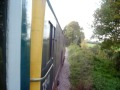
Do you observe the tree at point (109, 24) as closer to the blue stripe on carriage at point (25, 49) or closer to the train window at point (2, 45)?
the blue stripe on carriage at point (25, 49)

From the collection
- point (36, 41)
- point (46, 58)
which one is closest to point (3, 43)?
point (36, 41)

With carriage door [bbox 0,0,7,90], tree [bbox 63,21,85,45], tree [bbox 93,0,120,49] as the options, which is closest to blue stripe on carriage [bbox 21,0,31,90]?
carriage door [bbox 0,0,7,90]

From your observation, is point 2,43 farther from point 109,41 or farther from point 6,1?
Result: point 109,41

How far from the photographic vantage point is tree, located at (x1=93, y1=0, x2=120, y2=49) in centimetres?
1472

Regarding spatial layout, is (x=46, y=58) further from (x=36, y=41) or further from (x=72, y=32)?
(x=72, y=32)

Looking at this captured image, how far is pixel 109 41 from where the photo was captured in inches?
623

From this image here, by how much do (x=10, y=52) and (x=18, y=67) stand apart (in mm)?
146

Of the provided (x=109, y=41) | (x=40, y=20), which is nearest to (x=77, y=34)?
(x=109, y=41)

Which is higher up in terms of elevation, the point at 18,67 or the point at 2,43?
the point at 2,43

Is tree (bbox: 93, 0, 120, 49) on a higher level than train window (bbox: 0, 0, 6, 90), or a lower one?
higher

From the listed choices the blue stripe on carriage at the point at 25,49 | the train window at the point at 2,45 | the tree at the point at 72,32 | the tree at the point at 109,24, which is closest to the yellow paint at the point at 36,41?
the blue stripe on carriage at the point at 25,49

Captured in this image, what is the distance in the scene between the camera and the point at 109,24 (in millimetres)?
15914

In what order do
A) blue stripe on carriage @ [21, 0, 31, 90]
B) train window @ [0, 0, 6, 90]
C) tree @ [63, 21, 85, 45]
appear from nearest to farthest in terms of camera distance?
train window @ [0, 0, 6, 90], blue stripe on carriage @ [21, 0, 31, 90], tree @ [63, 21, 85, 45]

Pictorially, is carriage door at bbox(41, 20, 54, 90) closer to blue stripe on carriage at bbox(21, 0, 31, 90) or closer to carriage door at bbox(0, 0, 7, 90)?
blue stripe on carriage at bbox(21, 0, 31, 90)
